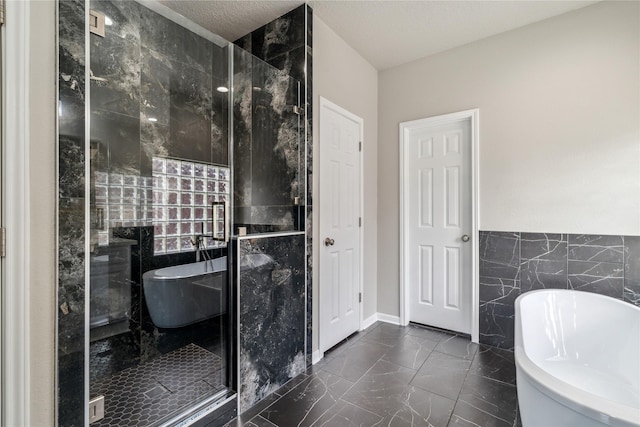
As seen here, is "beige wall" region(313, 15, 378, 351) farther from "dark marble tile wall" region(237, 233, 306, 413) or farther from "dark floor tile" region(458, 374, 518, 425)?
"dark floor tile" region(458, 374, 518, 425)

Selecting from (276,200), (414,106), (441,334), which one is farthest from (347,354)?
(414,106)

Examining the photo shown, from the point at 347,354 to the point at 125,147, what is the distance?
7.76 feet

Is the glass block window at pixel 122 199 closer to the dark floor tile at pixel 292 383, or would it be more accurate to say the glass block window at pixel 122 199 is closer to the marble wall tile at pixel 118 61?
the marble wall tile at pixel 118 61

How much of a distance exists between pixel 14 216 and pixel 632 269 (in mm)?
3640

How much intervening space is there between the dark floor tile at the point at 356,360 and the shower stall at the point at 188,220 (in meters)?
0.26

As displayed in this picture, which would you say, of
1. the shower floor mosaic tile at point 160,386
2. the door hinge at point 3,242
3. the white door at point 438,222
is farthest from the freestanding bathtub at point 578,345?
the door hinge at point 3,242

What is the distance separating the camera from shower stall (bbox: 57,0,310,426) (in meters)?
1.65

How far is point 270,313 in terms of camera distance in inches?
78.8

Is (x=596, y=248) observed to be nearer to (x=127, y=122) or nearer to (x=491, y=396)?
(x=491, y=396)

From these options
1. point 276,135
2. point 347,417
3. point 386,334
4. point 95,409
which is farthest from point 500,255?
point 95,409

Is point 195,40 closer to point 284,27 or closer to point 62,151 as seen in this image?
point 284,27

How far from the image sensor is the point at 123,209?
1.81 metres

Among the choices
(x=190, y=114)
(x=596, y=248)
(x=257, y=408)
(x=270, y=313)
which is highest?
(x=190, y=114)

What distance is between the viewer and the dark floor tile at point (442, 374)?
201cm
